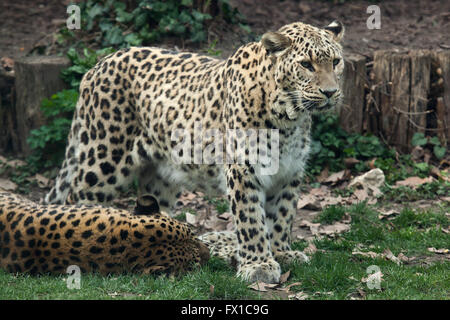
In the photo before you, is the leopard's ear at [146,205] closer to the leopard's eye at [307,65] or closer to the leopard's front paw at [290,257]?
the leopard's front paw at [290,257]

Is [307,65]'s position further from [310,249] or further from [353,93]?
[353,93]

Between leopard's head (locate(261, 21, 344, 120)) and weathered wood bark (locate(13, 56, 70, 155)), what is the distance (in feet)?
17.1

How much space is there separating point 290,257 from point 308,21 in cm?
757

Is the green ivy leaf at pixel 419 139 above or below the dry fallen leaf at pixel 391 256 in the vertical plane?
above

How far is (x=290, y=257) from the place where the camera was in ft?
26.2

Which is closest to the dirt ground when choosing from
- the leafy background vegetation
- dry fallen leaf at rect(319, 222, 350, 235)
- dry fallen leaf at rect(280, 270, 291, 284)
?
the leafy background vegetation

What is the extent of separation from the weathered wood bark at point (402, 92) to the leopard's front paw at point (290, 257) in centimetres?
440

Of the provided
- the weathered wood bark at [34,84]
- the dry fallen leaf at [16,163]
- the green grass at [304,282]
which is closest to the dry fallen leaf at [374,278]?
the green grass at [304,282]

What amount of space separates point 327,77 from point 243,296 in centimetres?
228

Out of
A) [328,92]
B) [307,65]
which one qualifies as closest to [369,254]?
[328,92]

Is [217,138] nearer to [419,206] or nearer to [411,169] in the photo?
[419,206]

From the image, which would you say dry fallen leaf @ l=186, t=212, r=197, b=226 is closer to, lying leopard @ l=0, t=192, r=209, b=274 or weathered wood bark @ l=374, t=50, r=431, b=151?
lying leopard @ l=0, t=192, r=209, b=274

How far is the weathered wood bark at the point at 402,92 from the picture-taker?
11547 mm

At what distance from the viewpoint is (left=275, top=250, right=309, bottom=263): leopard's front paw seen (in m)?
7.99
